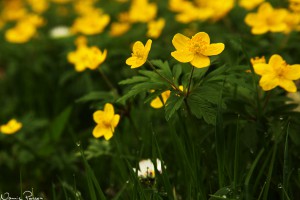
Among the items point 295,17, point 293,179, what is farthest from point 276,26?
point 293,179

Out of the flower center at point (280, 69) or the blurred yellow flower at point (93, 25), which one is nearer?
the flower center at point (280, 69)

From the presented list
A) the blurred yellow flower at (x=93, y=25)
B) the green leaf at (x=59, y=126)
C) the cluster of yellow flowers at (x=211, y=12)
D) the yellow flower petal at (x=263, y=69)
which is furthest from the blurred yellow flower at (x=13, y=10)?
the yellow flower petal at (x=263, y=69)

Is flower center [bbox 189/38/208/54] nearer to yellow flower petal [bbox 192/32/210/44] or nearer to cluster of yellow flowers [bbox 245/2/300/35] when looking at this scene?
yellow flower petal [bbox 192/32/210/44]

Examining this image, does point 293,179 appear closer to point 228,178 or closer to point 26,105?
point 228,178

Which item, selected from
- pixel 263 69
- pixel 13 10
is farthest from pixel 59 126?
pixel 13 10

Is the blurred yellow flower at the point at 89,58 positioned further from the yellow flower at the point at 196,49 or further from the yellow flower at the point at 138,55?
the yellow flower at the point at 196,49

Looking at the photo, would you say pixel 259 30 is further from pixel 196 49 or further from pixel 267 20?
pixel 196 49
